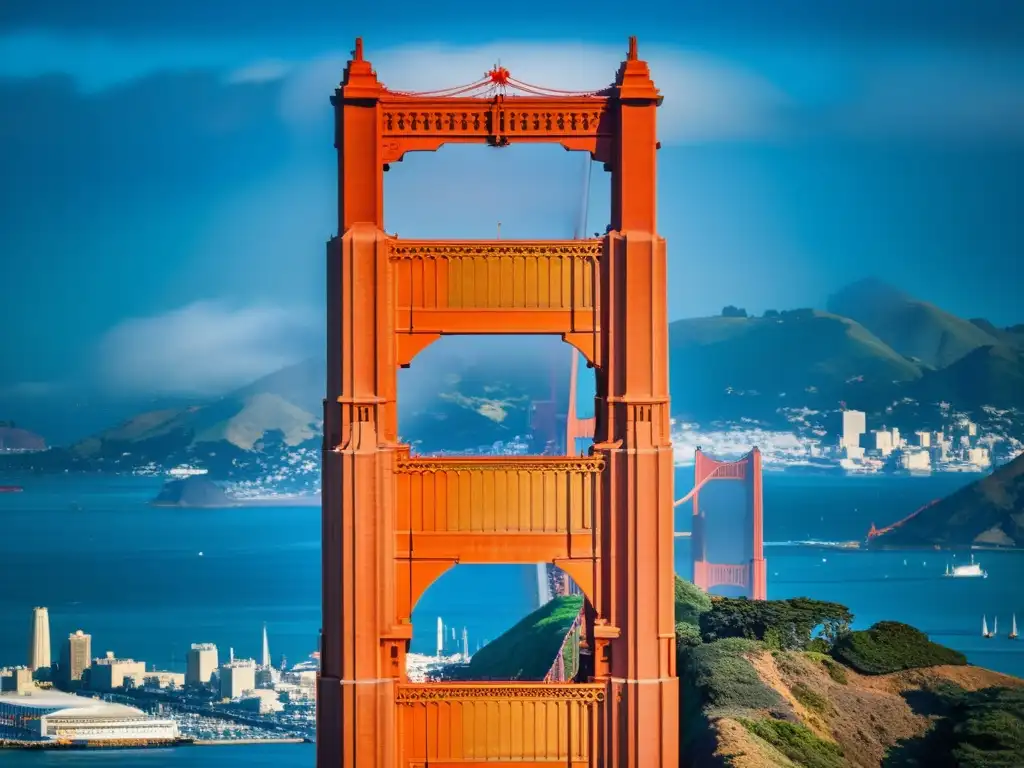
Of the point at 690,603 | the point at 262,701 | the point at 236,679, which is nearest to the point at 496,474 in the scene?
the point at 690,603

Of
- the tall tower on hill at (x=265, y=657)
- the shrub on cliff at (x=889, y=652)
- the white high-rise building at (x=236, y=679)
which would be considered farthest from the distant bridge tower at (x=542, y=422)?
the shrub on cliff at (x=889, y=652)

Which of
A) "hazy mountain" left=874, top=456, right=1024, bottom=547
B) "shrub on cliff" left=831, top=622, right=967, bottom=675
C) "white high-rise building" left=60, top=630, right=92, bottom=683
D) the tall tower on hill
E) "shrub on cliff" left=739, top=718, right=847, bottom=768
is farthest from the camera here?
"hazy mountain" left=874, top=456, right=1024, bottom=547

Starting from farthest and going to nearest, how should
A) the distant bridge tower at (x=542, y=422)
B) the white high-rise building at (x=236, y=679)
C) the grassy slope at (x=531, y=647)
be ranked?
the distant bridge tower at (x=542, y=422)
the white high-rise building at (x=236, y=679)
the grassy slope at (x=531, y=647)

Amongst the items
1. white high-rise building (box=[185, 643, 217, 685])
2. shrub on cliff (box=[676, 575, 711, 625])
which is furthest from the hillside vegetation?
white high-rise building (box=[185, 643, 217, 685])

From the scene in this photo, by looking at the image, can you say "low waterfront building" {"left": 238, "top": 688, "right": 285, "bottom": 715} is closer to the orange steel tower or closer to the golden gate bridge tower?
the golden gate bridge tower

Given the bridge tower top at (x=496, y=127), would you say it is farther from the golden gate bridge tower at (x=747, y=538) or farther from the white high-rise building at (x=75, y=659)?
the white high-rise building at (x=75, y=659)

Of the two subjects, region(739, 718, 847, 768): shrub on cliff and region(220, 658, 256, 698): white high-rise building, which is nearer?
region(739, 718, 847, 768): shrub on cliff
